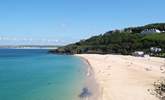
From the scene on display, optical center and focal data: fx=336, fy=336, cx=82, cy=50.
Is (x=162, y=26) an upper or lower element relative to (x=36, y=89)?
upper

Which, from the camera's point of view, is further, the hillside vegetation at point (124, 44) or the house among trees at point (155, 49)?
the hillside vegetation at point (124, 44)

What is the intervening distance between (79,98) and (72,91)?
4501mm

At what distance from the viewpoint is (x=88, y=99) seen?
2931cm

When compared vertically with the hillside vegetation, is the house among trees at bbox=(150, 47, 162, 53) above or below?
below

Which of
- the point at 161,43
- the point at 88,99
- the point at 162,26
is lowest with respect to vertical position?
the point at 88,99

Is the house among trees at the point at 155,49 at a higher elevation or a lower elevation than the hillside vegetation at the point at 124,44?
lower

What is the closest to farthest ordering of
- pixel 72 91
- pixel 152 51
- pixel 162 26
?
1. pixel 72 91
2. pixel 152 51
3. pixel 162 26

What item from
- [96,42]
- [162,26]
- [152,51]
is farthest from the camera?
[162,26]

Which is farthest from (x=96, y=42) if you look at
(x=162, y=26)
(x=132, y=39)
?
(x=162, y=26)

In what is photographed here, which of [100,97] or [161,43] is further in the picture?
[161,43]

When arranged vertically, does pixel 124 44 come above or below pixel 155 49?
above

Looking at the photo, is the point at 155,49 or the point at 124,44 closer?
the point at 155,49

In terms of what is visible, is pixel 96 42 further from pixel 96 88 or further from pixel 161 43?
pixel 96 88

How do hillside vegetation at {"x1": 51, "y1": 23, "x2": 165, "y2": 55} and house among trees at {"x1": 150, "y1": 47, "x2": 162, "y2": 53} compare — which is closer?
house among trees at {"x1": 150, "y1": 47, "x2": 162, "y2": 53}
